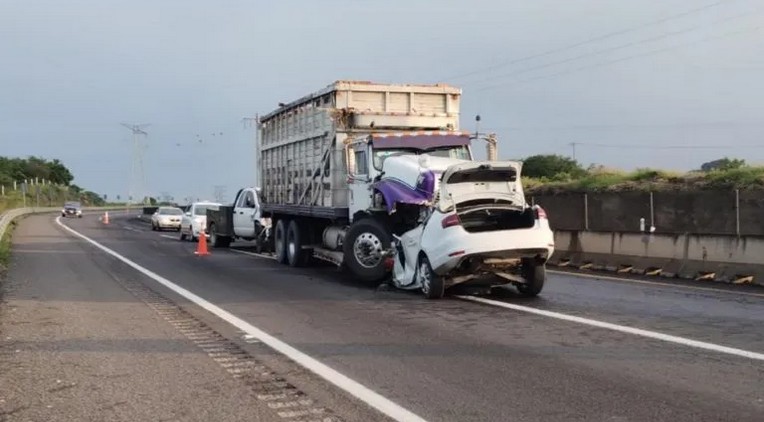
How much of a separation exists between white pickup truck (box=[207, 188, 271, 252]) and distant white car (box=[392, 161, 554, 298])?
35.5 feet

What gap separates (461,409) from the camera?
19.3 feet

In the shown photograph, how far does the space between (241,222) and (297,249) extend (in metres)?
7.12

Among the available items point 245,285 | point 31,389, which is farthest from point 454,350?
point 245,285

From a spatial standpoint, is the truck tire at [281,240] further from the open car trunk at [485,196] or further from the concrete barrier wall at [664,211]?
the open car trunk at [485,196]

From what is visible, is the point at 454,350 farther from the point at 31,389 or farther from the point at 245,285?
the point at 245,285

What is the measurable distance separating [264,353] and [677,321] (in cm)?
528

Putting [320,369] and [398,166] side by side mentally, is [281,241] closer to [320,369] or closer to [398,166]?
[398,166]

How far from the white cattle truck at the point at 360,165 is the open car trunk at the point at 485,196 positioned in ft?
1.95

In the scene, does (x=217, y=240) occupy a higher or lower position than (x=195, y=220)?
lower

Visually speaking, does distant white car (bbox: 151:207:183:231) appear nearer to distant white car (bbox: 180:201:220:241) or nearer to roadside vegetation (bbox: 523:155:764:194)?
distant white car (bbox: 180:201:220:241)

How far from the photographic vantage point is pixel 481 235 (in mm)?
11602

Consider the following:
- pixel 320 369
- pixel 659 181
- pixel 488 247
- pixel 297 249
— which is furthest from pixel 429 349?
pixel 659 181

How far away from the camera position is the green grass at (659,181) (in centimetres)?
1616

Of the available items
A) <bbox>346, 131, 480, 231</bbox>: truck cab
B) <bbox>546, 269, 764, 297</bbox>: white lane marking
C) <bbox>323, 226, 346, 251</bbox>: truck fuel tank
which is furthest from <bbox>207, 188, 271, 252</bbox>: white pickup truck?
<bbox>546, 269, 764, 297</bbox>: white lane marking
